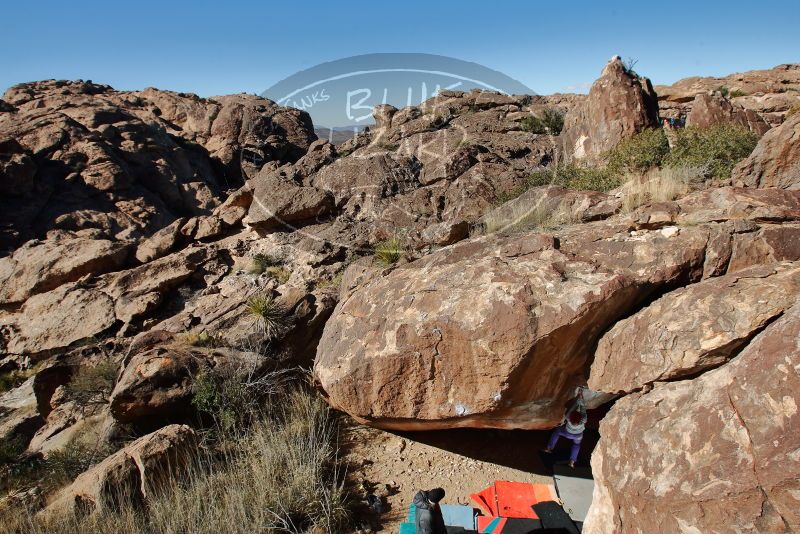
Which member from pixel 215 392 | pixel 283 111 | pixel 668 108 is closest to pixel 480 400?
pixel 215 392

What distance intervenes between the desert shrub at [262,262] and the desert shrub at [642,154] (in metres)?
7.08

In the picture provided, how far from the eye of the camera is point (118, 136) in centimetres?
2662

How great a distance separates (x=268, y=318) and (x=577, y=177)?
708cm

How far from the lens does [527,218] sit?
686cm

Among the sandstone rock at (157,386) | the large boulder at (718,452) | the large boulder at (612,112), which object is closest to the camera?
the large boulder at (718,452)

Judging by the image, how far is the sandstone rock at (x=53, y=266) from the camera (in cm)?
979

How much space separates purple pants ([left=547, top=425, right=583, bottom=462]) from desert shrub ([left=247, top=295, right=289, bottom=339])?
3.87 meters

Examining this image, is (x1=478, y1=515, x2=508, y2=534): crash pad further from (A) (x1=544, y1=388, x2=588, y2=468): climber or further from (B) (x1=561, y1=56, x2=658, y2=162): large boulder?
(B) (x1=561, y1=56, x2=658, y2=162): large boulder

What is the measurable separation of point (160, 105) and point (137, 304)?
32.9 m

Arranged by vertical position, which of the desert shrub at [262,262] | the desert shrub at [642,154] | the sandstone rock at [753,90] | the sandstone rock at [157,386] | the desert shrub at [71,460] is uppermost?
the sandstone rock at [753,90]

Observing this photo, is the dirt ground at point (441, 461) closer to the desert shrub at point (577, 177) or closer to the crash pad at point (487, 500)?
the crash pad at point (487, 500)

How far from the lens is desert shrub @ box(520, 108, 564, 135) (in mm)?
14602

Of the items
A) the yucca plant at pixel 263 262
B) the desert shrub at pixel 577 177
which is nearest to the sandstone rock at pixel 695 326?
the desert shrub at pixel 577 177

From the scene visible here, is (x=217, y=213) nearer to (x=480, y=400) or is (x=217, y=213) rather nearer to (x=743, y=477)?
(x=480, y=400)
